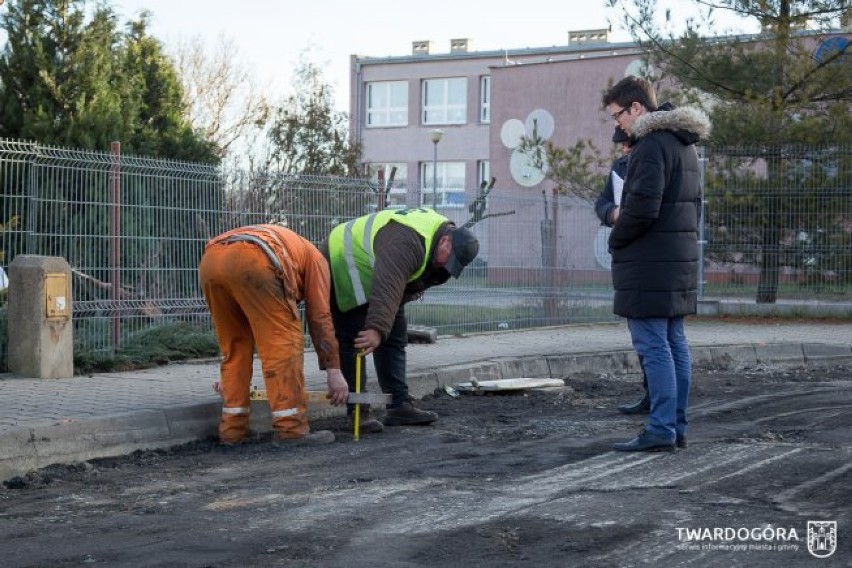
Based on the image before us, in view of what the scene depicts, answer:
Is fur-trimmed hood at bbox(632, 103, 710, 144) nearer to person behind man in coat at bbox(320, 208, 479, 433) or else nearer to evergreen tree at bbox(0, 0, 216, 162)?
person behind man in coat at bbox(320, 208, 479, 433)

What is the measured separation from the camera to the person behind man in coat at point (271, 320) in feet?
24.7

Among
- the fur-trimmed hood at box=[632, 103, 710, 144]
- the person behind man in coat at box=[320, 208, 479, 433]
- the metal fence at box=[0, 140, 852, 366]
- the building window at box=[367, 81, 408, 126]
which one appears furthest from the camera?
the building window at box=[367, 81, 408, 126]

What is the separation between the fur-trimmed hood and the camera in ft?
23.4

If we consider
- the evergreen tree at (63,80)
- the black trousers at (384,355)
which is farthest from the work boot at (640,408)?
the evergreen tree at (63,80)

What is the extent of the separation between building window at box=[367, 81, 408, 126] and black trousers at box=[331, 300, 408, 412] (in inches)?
1777

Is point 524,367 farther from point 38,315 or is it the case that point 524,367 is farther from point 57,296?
point 38,315

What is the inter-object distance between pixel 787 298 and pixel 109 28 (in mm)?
10403

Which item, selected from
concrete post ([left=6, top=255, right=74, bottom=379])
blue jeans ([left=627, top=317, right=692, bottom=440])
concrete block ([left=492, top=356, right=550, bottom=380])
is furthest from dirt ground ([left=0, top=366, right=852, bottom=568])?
concrete block ([left=492, top=356, right=550, bottom=380])

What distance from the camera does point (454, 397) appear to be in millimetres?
10367

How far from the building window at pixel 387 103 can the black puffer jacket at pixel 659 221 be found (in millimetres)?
46265

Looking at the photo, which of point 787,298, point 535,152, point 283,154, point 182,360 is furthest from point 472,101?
point 182,360

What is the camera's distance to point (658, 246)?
7.17 m

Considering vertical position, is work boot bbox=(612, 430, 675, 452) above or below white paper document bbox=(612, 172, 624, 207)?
below

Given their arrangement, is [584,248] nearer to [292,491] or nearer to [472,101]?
[292,491]
